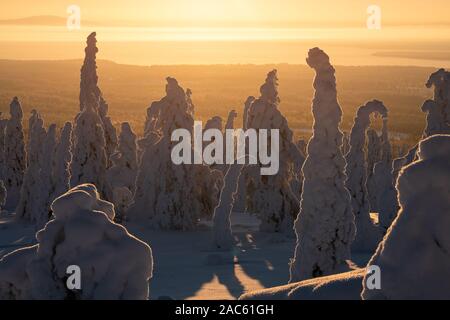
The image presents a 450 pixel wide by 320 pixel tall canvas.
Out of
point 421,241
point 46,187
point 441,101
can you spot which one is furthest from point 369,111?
point 421,241

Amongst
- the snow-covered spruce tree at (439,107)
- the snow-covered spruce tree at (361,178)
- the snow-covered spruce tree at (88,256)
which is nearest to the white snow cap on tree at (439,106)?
the snow-covered spruce tree at (439,107)

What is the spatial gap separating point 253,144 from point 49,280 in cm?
2704

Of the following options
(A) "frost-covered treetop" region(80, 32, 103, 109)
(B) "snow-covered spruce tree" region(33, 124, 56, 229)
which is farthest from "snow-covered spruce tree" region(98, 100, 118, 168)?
(B) "snow-covered spruce tree" region(33, 124, 56, 229)

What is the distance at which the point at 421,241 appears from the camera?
26.4 ft

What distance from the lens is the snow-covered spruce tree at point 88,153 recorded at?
38344 mm

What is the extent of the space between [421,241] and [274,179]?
2837 cm

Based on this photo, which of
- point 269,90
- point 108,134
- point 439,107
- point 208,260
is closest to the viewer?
Answer: point 208,260

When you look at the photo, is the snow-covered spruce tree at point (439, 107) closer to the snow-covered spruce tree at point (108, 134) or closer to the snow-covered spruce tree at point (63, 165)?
the snow-covered spruce tree at point (63, 165)

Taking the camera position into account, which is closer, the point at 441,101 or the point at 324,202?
A: the point at 324,202

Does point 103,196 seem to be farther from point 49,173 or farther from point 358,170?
point 358,170

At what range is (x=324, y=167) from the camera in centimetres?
1983

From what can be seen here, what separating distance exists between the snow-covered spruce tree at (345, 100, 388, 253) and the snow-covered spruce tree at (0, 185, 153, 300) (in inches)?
760

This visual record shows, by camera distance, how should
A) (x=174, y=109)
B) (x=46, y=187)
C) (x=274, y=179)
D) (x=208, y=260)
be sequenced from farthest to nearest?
(x=46, y=187)
(x=174, y=109)
(x=274, y=179)
(x=208, y=260)

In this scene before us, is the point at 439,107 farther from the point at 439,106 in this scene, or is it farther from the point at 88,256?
the point at 88,256
